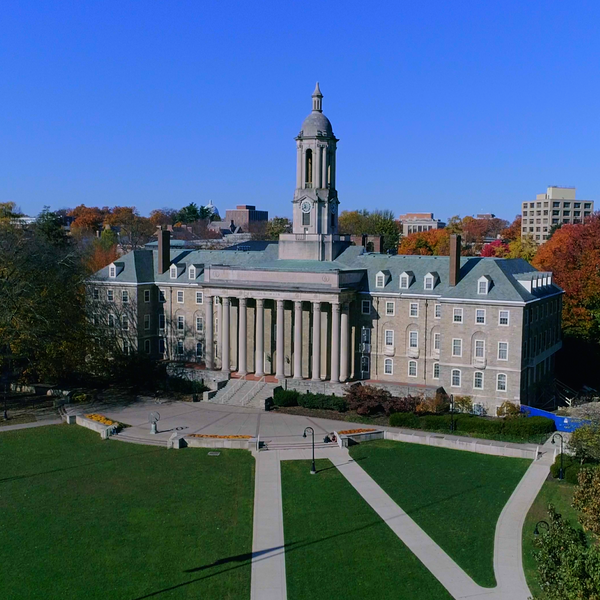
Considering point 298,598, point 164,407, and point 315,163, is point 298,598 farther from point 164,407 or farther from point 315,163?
point 315,163

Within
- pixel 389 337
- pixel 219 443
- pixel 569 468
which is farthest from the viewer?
pixel 389 337

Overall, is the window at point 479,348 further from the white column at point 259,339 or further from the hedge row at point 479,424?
the white column at point 259,339

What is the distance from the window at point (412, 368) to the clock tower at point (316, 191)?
12945 mm

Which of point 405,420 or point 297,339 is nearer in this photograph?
point 405,420

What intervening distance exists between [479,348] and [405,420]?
364 inches

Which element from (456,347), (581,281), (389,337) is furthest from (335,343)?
(581,281)

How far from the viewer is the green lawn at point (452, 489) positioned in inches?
1335

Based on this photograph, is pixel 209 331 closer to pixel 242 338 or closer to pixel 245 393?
pixel 242 338

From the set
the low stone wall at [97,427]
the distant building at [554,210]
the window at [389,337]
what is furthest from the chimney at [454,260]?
the distant building at [554,210]

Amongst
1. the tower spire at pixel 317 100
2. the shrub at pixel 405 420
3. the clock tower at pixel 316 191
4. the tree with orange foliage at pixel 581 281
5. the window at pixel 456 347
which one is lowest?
the shrub at pixel 405 420

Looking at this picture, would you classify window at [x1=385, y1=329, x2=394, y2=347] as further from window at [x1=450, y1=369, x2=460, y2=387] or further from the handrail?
the handrail

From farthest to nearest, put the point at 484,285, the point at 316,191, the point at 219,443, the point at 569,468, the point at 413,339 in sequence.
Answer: the point at 316,191 < the point at 413,339 < the point at 484,285 < the point at 219,443 < the point at 569,468

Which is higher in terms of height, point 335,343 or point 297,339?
point 297,339

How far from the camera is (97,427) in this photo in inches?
2120
